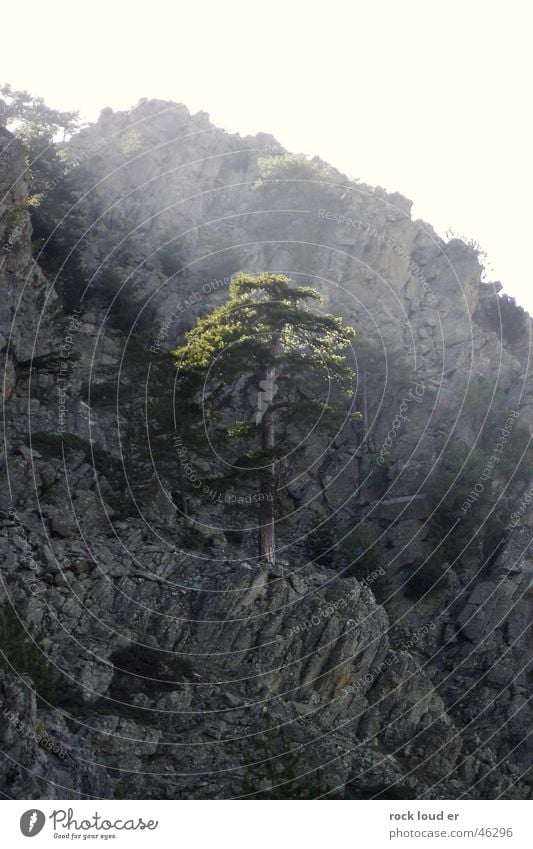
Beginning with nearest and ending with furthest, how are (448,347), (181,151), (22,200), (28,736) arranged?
1. (28,736)
2. (22,200)
3. (448,347)
4. (181,151)

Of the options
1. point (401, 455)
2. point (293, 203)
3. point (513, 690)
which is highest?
point (293, 203)

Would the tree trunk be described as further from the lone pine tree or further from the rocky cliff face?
the rocky cliff face

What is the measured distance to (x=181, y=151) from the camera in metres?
74.0

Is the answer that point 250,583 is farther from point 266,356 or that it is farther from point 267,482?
point 266,356

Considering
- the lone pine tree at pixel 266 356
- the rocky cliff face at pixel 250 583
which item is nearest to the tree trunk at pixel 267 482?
the lone pine tree at pixel 266 356

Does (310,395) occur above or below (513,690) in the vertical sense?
above

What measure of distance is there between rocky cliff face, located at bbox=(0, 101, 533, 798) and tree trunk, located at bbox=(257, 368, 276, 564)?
3.49 feet

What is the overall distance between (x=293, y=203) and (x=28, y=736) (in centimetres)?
4926

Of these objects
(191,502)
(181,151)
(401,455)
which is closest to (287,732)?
(191,502)

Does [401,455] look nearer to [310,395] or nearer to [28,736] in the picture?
[310,395]

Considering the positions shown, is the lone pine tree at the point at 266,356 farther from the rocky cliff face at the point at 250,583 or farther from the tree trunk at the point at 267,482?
the rocky cliff face at the point at 250,583

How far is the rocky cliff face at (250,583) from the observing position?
29641mm

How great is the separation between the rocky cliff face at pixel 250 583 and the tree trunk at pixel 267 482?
3.49 feet

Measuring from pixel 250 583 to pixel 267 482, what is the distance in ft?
12.9
